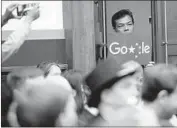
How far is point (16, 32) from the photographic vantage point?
166cm

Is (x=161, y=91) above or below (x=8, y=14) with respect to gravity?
below

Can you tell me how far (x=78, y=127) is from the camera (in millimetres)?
1663

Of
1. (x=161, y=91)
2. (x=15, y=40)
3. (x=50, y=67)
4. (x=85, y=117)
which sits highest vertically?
(x=15, y=40)

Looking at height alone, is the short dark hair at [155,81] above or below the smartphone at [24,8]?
below

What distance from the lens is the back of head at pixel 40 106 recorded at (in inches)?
63.4

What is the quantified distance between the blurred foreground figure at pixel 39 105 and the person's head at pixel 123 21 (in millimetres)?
439

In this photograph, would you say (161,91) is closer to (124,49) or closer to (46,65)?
(124,49)

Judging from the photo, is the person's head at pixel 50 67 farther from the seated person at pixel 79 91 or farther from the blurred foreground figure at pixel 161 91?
the blurred foreground figure at pixel 161 91

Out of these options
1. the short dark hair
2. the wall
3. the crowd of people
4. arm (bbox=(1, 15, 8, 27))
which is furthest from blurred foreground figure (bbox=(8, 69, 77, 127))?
the short dark hair

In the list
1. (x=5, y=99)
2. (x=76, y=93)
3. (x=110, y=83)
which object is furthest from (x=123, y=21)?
(x=5, y=99)

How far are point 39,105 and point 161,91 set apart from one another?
0.65m

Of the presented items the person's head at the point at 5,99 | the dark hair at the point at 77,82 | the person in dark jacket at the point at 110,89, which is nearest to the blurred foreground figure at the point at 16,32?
the person's head at the point at 5,99

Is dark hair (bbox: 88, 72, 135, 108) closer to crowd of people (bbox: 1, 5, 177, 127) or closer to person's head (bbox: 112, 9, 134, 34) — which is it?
crowd of people (bbox: 1, 5, 177, 127)

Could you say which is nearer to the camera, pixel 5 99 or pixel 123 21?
pixel 5 99
